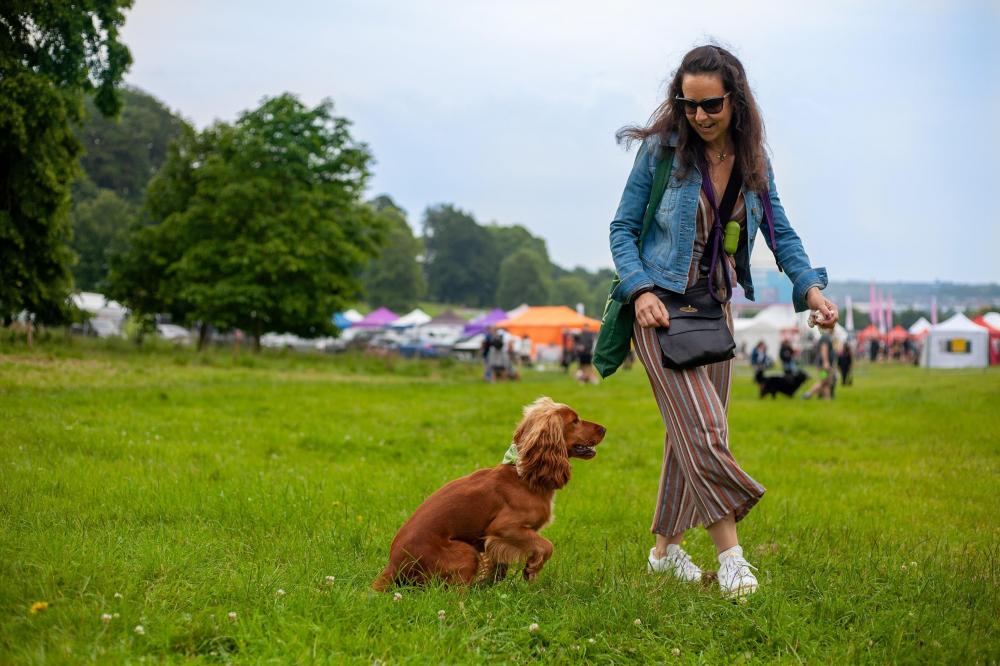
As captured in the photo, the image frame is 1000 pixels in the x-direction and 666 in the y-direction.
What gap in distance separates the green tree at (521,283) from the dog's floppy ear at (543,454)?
124m

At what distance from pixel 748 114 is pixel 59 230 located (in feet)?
67.4

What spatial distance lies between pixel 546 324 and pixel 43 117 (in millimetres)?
39043

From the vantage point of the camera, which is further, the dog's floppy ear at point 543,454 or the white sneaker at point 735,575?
the dog's floppy ear at point 543,454

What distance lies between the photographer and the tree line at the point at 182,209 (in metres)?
16.8

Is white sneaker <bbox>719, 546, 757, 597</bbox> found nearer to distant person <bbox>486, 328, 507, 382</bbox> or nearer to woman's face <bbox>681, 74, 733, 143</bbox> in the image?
woman's face <bbox>681, 74, 733, 143</bbox>

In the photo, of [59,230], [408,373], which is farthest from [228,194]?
[59,230]

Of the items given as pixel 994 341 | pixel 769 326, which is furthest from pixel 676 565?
pixel 994 341

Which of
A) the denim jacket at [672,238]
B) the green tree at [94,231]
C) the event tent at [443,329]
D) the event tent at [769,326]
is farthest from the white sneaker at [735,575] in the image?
the green tree at [94,231]

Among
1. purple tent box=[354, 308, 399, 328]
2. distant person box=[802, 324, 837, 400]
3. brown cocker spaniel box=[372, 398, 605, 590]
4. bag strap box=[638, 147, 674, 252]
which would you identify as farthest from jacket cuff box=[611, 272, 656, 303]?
purple tent box=[354, 308, 399, 328]

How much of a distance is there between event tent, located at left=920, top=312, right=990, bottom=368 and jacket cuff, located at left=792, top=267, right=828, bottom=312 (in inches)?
1958

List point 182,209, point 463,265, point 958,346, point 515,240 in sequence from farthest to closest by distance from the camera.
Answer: point 515,240 < point 463,265 < point 958,346 < point 182,209

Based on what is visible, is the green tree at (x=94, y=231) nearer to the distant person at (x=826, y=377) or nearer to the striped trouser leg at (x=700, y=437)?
the distant person at (x=826, y=377)

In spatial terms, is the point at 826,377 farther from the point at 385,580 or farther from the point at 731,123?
the point at 385,580

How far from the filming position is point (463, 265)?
464 ft
